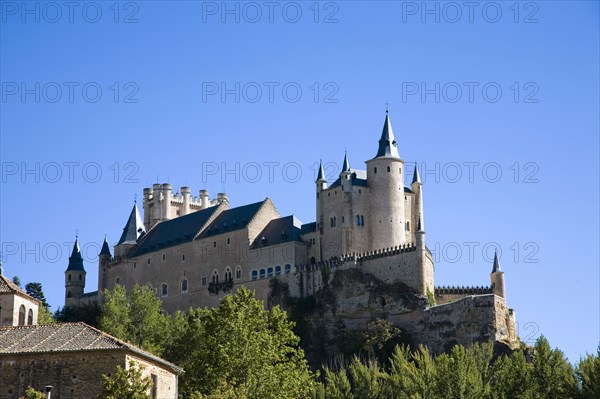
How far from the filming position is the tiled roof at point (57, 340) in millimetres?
54750

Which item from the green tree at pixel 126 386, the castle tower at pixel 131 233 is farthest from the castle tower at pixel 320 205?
the green tree at pixel 126 386

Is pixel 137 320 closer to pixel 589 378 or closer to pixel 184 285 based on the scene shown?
pixel 184 285

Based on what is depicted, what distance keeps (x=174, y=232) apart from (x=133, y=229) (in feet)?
30.8

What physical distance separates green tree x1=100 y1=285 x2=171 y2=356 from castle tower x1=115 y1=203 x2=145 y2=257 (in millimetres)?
24714

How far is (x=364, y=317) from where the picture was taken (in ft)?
364

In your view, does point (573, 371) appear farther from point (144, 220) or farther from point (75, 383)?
point (144, 220)

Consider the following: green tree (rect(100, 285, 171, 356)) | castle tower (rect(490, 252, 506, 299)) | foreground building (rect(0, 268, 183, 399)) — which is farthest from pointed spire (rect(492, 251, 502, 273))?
Result: foreground building (rect(0, 268, 183, 399))

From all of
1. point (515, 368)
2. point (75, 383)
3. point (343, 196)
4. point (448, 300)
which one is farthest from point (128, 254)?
point (75, 383)

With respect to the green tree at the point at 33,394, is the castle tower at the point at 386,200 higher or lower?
higher

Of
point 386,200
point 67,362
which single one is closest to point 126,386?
point 67,362

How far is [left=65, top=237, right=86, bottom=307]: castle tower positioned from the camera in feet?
465

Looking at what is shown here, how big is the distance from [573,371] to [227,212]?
61.8 meters

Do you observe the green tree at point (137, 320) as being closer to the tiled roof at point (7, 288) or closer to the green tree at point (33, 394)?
the tiled roof at point (7, 288)

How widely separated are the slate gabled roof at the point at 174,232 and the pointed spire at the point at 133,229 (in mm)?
1716
